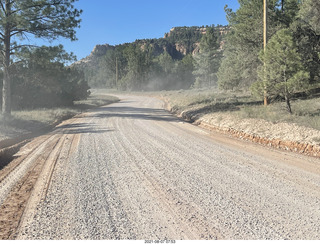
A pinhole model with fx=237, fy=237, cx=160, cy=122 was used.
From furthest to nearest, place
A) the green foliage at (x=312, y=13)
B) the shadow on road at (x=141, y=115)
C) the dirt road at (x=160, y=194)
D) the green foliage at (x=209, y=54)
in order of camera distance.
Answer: the green foliage at (x=209, y=54) → the shadow on road at (x=141, y=115) → the green foliage at (x=312, y=13) → the dirt road at (x=160, y=194)

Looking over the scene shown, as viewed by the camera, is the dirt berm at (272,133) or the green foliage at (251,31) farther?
the green foliage at (251,31)

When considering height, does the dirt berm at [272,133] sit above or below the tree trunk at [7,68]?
below

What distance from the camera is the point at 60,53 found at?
15.1 meters

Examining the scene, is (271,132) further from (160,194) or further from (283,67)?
(160,194)

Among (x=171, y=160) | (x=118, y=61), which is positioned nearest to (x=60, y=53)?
(x=171, y=160)

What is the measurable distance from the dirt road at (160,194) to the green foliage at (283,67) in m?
4.22

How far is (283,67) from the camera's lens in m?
9.63

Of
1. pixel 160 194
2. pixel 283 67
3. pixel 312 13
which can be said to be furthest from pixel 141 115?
pixel 160 194

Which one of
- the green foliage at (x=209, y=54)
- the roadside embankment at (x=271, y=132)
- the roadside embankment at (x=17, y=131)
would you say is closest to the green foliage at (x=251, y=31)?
the roadside embankment at (x=271, y=132)

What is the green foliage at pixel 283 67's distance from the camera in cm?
936

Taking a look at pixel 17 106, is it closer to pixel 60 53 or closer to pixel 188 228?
pixel 60 53

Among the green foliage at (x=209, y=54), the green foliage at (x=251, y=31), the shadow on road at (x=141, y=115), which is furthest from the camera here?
the green foliage at (x=209, y=54)

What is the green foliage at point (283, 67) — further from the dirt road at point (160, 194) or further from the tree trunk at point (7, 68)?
the tree trunk at point (7, 68)
